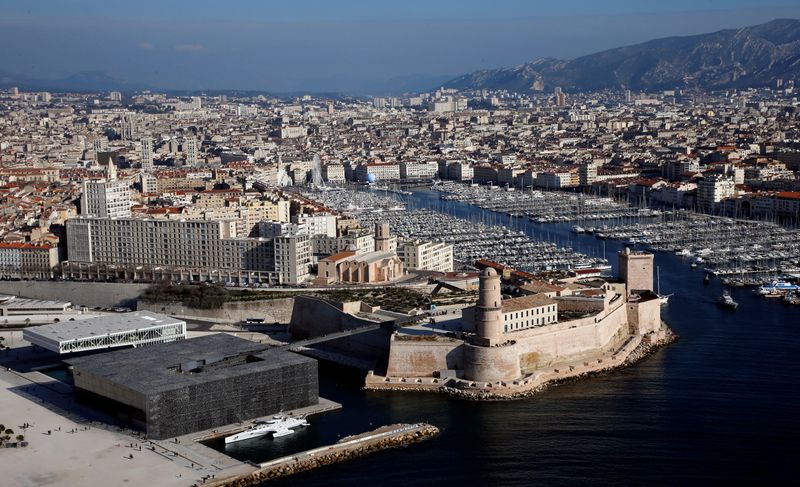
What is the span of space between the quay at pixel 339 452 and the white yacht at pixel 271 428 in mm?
758

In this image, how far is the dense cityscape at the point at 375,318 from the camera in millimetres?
12188

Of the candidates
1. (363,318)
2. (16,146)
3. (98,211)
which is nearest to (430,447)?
(363,318)

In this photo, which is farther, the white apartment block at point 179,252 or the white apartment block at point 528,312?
the white apartment block at point 179,252

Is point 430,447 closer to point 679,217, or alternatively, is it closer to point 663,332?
point 663,332

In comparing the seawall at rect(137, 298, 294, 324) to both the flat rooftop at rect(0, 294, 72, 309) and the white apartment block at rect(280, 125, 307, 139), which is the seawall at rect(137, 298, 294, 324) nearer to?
the flat rooftop at rect(0, 294, 72, 309)

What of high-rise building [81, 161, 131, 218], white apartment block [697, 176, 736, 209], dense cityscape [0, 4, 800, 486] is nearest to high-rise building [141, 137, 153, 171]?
dense cityscape [0, 4, 800, 486]

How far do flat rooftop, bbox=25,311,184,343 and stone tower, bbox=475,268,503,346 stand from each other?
4.81 metres

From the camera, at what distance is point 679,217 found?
103 ft

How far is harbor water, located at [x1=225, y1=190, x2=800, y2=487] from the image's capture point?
1130 centimetres

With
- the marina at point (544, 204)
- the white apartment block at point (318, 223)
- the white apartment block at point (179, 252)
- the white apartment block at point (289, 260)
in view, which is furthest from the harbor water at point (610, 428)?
the marina at point (544, 204)

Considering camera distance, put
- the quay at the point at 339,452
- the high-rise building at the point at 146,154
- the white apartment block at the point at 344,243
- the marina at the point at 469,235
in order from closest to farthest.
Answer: the quay at the point at 339,452 → the white apartment block at the point at 344,243 → the marina at the point at 469,235 → the high-rise building at the point at 146,154

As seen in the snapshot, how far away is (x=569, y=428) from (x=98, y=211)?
49.9 feet

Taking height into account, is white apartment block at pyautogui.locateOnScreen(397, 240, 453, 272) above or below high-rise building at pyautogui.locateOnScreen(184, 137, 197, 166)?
below

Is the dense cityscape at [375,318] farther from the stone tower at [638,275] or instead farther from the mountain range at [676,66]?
the mountain range at [676,66]
